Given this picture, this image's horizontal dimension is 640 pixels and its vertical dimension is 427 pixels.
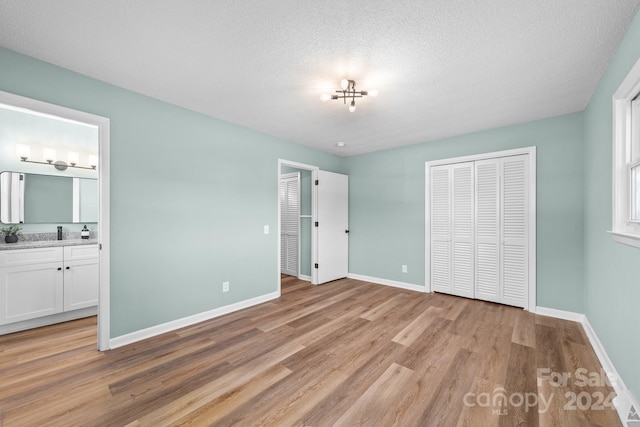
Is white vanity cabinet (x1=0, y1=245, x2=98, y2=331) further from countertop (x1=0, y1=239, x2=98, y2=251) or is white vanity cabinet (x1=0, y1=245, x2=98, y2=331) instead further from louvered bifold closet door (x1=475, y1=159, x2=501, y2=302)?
louvered bifold closet door (x1=475, y1=159, x2=501, y2=302)

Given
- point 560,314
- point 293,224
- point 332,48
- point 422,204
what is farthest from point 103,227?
point 560,314

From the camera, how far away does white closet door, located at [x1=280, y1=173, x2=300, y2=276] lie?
17.1 ft

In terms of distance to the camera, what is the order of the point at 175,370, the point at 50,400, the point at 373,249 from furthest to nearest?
1. the point at 373,249
2. the point at 175,370
3. the point at 50,400

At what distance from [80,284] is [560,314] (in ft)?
18.8

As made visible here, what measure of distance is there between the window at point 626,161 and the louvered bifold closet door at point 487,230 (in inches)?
65.4

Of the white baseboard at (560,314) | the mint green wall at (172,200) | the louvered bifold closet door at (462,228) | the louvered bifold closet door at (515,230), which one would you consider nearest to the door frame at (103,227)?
the mint green wall at (172,200)

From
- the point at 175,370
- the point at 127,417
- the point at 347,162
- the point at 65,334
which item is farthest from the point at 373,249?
the point at 65,334

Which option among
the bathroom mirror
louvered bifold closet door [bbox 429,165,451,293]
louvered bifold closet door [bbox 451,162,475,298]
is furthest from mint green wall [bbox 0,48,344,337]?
louvered bifold closet door [bbox 451,162,475,298]

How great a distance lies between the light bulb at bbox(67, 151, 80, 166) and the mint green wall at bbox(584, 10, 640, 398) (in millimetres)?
5622

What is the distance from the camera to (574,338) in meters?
2.57

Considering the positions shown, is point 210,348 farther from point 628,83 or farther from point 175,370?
point 628,83

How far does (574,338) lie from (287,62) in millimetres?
3733

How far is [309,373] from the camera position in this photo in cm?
203

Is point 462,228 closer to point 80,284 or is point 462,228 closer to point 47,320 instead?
point 80,284
